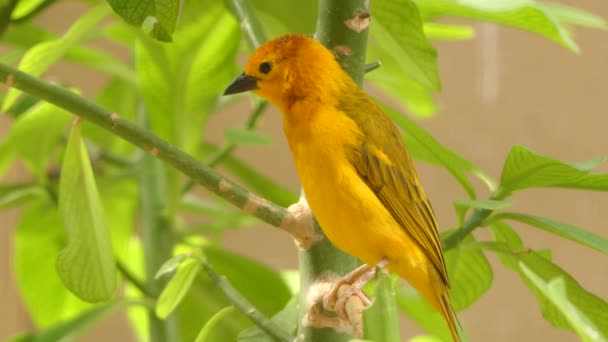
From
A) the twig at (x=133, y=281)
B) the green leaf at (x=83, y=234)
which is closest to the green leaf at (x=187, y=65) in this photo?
the twig at (x=133, y=281)

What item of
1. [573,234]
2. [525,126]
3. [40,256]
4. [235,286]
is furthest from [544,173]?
[525,126]

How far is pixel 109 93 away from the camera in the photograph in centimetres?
129

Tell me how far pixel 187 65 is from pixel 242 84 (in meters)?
0.08

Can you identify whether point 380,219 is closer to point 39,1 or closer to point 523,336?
point 39,1

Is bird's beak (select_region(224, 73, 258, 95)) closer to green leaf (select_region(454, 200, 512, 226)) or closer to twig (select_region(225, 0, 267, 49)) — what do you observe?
twig (select_region(225, 0, 267, 49))

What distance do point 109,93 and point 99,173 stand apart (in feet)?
0.42

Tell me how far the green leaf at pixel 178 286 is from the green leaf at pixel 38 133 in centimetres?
30

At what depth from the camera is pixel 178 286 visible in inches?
25.1

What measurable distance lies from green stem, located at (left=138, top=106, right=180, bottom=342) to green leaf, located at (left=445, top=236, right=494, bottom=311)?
34cm

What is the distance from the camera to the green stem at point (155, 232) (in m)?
0.94

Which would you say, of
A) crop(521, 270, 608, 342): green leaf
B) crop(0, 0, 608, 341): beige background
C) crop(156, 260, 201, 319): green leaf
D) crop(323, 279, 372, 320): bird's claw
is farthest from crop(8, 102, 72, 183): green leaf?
crop(0, 0, 608, 341): beige background

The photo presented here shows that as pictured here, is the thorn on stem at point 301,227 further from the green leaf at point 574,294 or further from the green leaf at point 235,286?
the green leaf at point 235,286

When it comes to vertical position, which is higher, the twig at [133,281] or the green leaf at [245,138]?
the green leaf at [245,138]

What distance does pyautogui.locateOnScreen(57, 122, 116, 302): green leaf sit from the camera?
2.04ft
